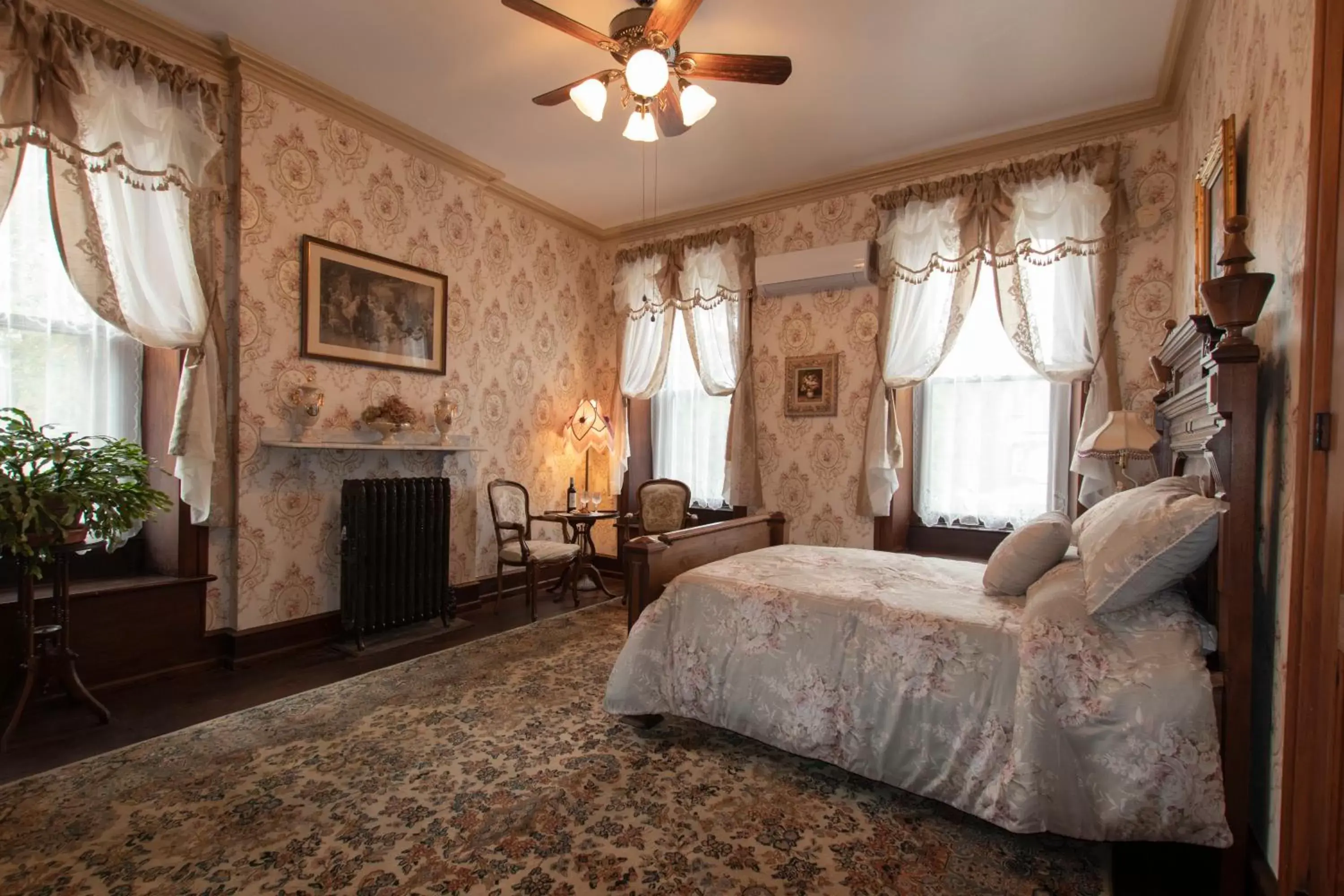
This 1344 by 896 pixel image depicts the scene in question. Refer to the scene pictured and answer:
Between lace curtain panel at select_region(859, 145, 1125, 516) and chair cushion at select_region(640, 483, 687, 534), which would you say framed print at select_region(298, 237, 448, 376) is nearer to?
chair cushion at select_region(640, 483, 687, 534)

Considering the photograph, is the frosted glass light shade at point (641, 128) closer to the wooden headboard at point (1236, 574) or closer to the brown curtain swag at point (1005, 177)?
the brown curtain swag at point (1005, 177)

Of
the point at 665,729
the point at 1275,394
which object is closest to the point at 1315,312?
the point at 1275,394

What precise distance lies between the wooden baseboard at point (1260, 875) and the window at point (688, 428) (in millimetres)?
3604

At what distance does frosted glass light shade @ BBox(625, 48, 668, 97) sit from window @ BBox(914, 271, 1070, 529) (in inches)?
98.6

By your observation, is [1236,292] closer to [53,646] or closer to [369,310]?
[369,310]

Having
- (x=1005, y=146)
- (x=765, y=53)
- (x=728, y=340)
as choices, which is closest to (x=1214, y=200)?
(x=1005, y=146)

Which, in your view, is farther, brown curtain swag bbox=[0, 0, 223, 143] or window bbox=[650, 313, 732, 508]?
window bbox=[650, 313, 732, 508]

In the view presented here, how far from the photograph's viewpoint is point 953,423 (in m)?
4.08

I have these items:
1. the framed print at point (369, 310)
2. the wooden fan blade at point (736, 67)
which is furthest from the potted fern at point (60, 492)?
the wooden fan blade at point (736, 67)

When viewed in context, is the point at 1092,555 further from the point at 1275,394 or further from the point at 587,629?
the point at 587,629

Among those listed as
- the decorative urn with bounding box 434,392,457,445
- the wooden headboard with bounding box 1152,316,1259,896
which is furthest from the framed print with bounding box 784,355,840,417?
the wooden headboard with bounding box 1152,316,1259,896

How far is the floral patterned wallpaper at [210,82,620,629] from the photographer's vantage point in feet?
10.9

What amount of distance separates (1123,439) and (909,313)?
5.66 feet

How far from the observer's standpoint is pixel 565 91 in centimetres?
283
